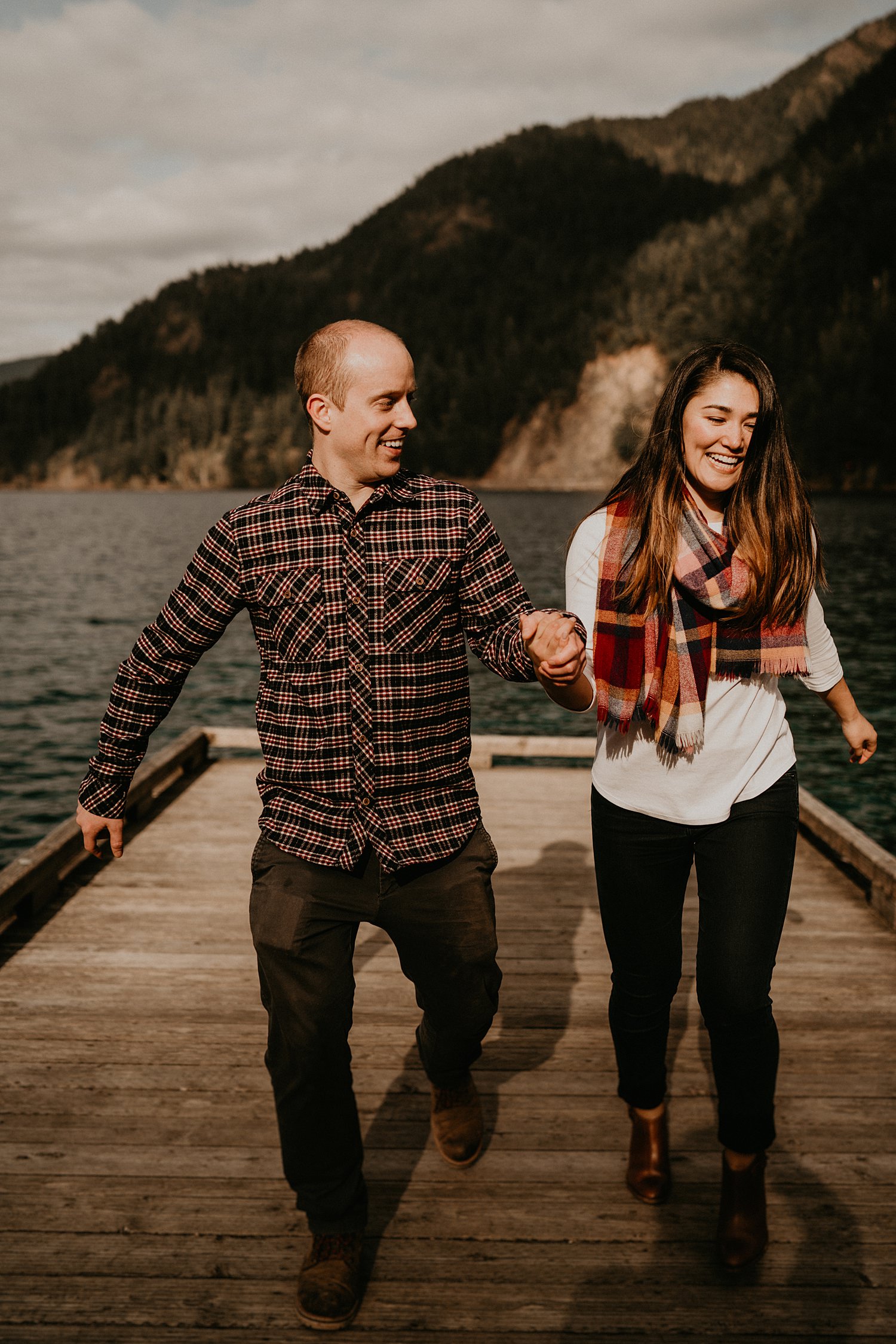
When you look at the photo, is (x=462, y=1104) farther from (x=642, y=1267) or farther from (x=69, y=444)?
(x=69, y=444)

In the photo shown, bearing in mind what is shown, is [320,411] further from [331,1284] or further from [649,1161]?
[649,1161]

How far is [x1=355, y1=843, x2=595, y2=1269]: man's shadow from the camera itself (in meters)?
3.20

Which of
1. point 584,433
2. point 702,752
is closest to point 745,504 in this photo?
point 702,752

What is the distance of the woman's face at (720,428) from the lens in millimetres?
2578

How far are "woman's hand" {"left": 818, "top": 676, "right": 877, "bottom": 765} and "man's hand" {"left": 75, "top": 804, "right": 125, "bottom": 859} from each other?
6.42ft

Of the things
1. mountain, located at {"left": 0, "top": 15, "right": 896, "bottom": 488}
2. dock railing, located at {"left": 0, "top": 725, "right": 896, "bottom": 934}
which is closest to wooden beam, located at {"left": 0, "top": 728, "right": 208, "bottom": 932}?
dock railing, located at {"left": 0, "top": 725, "right": 896, "bottom": 934}

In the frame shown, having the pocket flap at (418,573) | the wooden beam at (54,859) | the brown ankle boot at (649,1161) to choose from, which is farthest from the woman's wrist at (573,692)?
the wooden beam at (54,859)

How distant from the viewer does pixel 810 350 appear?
289 ft

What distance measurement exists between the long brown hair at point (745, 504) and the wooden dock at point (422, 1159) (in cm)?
168

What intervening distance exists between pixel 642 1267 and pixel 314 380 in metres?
2.38

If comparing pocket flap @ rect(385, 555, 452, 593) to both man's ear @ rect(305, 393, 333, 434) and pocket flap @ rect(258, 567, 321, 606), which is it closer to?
pocket flap @ rect(258, 567, 321, 606)

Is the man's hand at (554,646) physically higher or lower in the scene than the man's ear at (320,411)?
lower

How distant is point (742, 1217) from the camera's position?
8.86ft

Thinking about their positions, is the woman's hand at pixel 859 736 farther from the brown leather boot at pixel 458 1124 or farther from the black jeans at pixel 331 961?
the brown leather boot at pixel 458 1124
